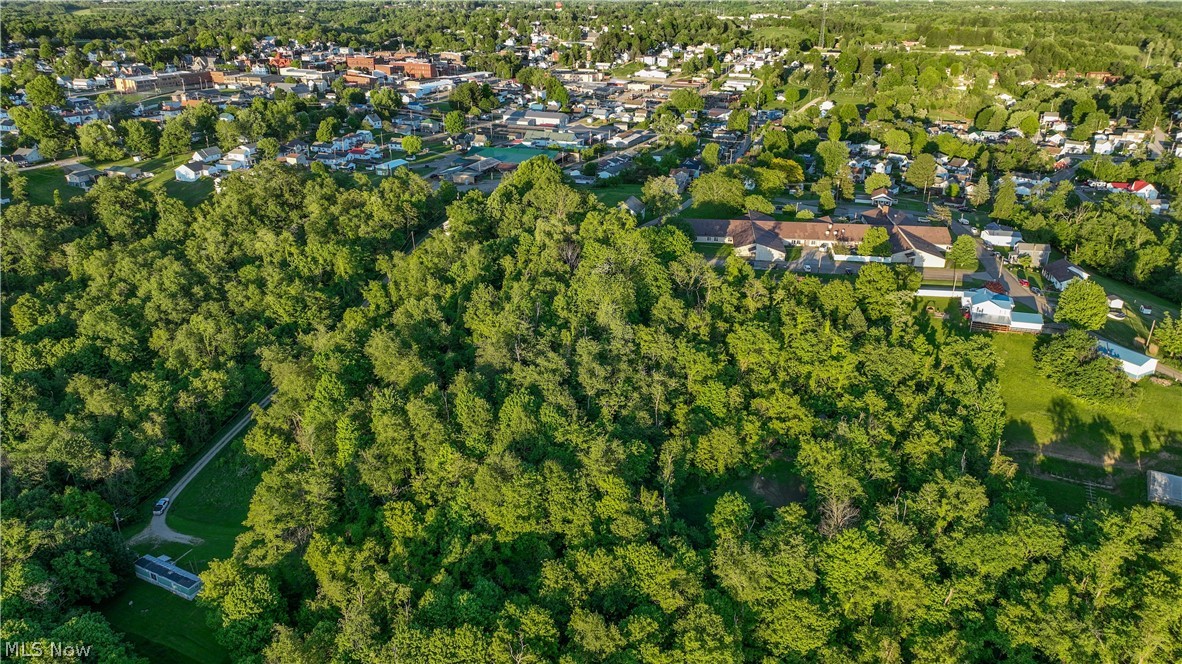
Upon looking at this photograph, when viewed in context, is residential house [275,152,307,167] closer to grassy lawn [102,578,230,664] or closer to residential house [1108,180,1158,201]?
grassy lawn [102,578,230,664]

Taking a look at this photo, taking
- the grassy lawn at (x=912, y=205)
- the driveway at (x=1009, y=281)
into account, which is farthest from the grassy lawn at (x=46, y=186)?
the driveway at (x=1009, y=281)

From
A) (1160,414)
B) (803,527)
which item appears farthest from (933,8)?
(803,527)

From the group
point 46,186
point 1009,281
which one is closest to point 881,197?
point 1009,281

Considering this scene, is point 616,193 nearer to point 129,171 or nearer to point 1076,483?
point 1076,483

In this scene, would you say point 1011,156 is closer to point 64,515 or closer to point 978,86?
point 978,86

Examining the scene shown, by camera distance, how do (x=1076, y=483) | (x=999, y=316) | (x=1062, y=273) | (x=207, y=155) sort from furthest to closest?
1. (x=207, y=155)
2. (x=1062, y=273)
3. (x=999, y=316)
4. (x=1076, y=483)

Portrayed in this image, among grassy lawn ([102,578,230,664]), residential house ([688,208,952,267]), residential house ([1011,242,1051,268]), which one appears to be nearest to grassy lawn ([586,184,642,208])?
residential house ([688,208,952,267])

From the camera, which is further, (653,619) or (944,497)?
(944,497)
